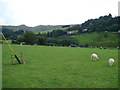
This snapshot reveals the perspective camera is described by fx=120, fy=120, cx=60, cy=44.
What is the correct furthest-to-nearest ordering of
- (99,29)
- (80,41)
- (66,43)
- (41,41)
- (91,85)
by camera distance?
1. (99,29)
2. (80,41)
3. (66,43)
4. (41,41)
5. (91,85)

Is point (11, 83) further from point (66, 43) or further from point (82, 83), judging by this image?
point (66, 43)

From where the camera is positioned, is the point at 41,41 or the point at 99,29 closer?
the point at 41,41

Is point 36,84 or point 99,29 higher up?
point 99,29

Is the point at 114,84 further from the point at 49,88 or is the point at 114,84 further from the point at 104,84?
the point at 49,88

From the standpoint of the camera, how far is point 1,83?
898 cm

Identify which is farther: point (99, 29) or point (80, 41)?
point (99, 29)

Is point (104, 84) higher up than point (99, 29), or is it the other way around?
point (99, 29)

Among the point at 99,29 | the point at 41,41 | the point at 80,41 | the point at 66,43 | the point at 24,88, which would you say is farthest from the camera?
the point at 99,29

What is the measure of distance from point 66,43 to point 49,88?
96.0 m

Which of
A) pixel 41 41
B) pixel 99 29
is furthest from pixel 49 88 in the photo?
pixel 99 29

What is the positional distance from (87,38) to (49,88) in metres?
126

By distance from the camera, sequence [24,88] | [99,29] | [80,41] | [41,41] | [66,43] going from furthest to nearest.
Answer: [99,29]
[80,41]
[66,43]
[41,41]
[24,88]

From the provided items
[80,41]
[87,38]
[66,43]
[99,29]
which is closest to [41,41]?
[66,43]

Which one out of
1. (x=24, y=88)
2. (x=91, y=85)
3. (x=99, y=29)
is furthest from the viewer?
(x=99, y=29)
